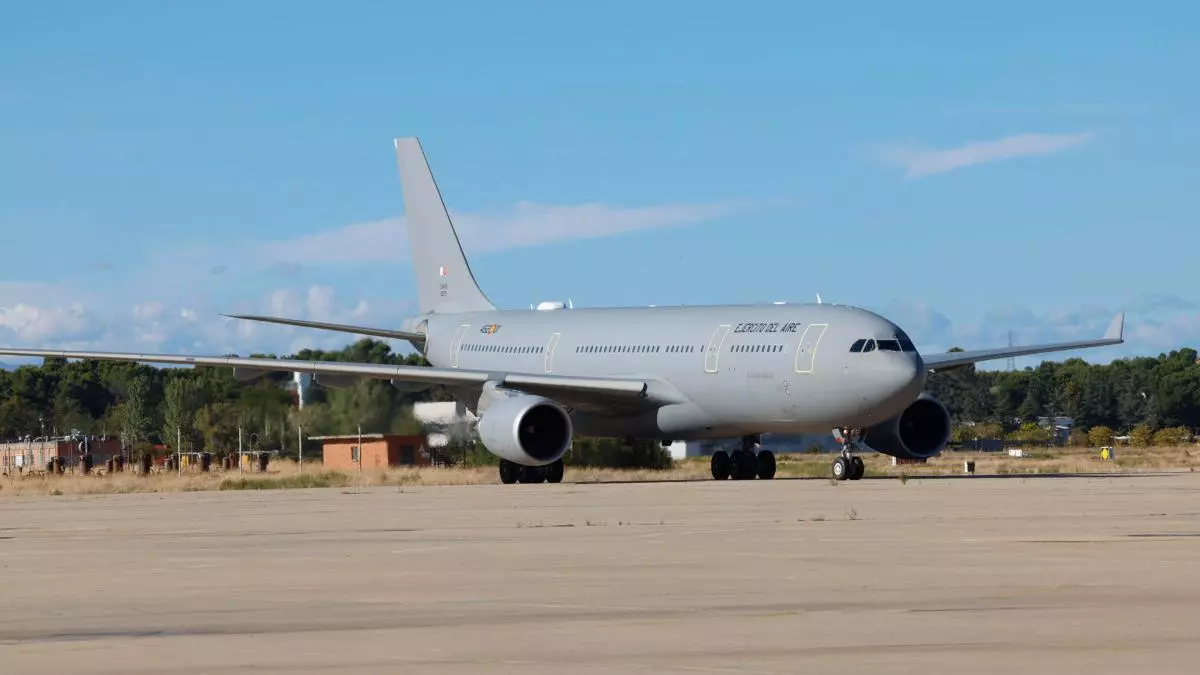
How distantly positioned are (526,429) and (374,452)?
14.7 meters

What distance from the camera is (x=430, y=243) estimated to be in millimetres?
51031

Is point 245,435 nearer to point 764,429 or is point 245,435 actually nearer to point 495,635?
point 764,429

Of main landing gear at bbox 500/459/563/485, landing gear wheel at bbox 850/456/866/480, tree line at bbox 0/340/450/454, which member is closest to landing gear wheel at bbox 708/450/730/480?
main landing gear at bbox 500/459/563/485

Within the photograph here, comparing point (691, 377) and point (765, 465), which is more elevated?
point (691, 377)

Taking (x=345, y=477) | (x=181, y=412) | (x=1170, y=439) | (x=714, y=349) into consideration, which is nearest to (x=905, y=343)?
(x=714, y=349)

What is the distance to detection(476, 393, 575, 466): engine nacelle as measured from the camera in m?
37.0

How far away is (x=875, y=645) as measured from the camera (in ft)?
31.9

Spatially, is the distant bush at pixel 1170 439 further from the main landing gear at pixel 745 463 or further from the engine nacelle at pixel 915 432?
the main landing gear at pixel 745 463

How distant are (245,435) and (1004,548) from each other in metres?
36.0

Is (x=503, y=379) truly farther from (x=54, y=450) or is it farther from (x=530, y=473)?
(x=54, y=450)

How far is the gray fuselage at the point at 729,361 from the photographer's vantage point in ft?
115

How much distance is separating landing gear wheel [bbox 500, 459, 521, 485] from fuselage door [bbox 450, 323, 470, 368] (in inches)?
336

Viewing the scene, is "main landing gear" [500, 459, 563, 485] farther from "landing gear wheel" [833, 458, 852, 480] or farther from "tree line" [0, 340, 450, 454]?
"landing gear wheel" [833, 458, 852, 480]

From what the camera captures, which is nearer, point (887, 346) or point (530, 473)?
point (887, 346)
